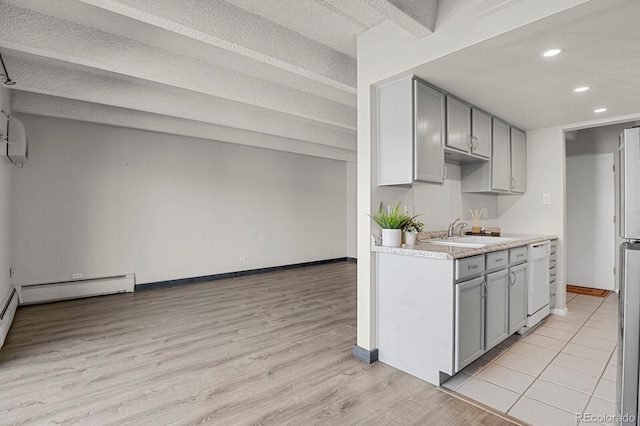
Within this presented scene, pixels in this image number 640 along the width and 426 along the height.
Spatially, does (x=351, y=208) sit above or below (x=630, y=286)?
above

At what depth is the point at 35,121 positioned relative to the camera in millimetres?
4430

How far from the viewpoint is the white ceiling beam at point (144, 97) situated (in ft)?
10.7

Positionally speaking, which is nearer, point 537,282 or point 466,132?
point 466,132

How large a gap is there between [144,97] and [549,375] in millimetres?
4754

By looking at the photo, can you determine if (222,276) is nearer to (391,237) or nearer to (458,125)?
(391,237)

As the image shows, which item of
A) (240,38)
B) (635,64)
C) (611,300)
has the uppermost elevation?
(240,38)

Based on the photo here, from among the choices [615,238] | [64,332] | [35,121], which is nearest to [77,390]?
[64,332]

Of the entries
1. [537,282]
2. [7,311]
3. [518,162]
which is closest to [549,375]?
[537,282]

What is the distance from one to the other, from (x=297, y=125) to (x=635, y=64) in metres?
4.04

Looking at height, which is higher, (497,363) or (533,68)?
(533,68)

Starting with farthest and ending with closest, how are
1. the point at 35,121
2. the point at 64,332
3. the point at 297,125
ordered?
the point at 297,125 < the point at 35,121 < the point at 64,332

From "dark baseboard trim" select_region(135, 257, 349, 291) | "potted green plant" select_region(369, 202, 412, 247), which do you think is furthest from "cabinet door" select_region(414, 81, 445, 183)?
"dark baseboard trim" select_region(135, 257, 349, 291)

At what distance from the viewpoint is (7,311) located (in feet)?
11.5

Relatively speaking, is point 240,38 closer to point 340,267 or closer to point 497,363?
point 497,363
